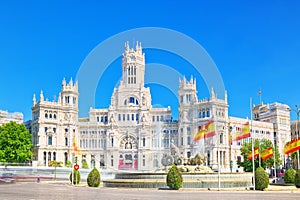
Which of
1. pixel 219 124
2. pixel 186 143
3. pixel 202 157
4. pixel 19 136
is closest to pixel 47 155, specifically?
pixel 19 136

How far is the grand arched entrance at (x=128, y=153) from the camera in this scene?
121 meters

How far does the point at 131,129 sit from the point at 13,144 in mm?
36674

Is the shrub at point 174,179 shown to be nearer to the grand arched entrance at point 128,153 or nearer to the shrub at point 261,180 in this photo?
the shrub at point 261,180

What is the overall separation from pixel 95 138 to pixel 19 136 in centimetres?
2680

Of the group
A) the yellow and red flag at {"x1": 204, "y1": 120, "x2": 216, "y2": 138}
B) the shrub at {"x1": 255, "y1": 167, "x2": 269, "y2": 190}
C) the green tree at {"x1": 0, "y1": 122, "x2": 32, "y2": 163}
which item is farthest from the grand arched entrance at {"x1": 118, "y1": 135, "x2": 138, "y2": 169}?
the shrub at {"x1": 255, "y1": 167, "x2": 269, "y2": 190}

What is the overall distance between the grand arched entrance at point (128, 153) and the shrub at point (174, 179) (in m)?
79.8

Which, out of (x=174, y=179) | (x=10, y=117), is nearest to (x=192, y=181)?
(x=174, y=179)

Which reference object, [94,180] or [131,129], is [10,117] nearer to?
[131,129]

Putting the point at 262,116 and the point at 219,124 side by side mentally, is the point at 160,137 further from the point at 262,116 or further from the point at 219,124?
the point at 262,116

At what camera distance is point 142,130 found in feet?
402

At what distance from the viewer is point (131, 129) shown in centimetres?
12462

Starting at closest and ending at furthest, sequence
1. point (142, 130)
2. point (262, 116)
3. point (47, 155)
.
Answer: point (47, 155) → point (142, 130) → point (262, 116)

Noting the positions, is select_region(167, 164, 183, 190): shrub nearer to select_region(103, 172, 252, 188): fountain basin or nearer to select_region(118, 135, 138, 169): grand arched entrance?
select_region(103, 172, 252, 188): fountain basin

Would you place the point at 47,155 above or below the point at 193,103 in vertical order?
below
